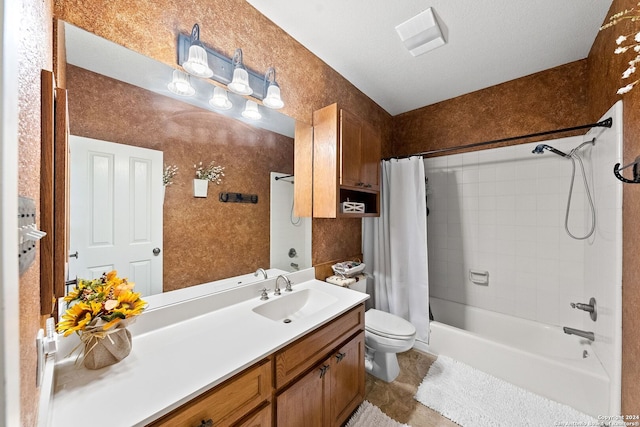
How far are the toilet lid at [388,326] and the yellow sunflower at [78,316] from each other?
1.63m

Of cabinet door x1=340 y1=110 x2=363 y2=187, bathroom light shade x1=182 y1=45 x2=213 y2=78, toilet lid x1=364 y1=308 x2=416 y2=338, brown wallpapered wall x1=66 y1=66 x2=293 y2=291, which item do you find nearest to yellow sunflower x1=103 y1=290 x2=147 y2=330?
brown wallpapered wall x1=66 y1=66 x2=293 y2=291

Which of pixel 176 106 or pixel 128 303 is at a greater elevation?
pixel 176 106

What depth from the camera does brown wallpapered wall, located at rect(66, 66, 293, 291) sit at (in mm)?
981

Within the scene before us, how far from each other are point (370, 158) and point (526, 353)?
5.98 feet

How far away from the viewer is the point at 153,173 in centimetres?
111

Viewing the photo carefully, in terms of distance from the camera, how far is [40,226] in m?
0.61

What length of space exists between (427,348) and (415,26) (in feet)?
8.36

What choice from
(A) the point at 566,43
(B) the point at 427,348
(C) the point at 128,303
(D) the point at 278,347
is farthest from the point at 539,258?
(C) the point at 128,303

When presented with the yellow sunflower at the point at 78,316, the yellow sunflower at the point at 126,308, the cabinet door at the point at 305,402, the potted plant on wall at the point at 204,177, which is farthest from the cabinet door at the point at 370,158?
the yellow sunflower at the point at 78,316

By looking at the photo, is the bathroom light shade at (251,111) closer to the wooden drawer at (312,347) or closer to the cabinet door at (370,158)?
the cabinet door at (370,158)

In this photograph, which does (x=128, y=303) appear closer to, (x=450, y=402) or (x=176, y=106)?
(x=176, y=106)

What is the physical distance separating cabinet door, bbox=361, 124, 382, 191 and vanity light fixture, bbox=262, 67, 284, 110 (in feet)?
2.54

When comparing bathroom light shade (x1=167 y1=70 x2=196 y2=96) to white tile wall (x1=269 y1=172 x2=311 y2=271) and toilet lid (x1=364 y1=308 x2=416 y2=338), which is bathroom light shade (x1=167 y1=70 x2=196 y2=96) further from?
toilet lid (x1=364 y1=308 x2=416 y2=338)

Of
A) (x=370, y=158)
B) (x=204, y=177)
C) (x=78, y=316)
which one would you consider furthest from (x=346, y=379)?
(x=370, y=158)
